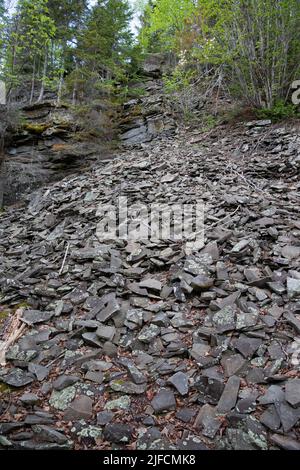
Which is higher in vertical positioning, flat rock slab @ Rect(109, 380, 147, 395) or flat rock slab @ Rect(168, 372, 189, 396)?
flat rock slab @ Rect(168, 372, 189, 396)

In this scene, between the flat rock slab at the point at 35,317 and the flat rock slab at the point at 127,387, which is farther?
the flat rock slab at the point at 35,317

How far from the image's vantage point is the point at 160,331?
4004mm

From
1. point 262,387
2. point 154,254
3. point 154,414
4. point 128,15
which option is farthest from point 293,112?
point 128,15

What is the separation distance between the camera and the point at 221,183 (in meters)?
8.09

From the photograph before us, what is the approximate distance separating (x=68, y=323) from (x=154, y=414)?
1964 millimetres

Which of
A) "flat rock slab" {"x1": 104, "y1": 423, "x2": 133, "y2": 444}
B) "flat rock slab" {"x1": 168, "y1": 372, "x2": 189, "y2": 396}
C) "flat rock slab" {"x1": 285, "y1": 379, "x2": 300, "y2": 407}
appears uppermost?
"flat rock slab" {"x1": 285, "y1": 379, "x2": 300, "y2": 407}

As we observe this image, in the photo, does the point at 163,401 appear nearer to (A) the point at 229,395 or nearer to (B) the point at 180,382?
(B) the point at 180,382

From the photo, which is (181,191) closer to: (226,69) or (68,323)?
(68,323)

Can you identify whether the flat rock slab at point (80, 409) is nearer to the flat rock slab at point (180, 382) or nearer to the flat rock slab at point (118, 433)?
the flat rock slab at point (118, 433)

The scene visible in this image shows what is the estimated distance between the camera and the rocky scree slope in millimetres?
2822

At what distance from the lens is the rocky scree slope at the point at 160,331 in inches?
111

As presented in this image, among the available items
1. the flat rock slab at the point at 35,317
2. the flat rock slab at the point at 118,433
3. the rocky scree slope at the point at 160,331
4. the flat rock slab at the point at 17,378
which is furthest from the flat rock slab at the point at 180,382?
the flat rock slab at the point at 35,317

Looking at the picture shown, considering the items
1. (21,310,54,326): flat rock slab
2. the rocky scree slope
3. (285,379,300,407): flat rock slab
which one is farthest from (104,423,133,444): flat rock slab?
(21,310,54,326): flat rock slab

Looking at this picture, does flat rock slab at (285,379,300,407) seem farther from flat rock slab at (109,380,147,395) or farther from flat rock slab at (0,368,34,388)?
flat rock slab at (0,368,34,388)
